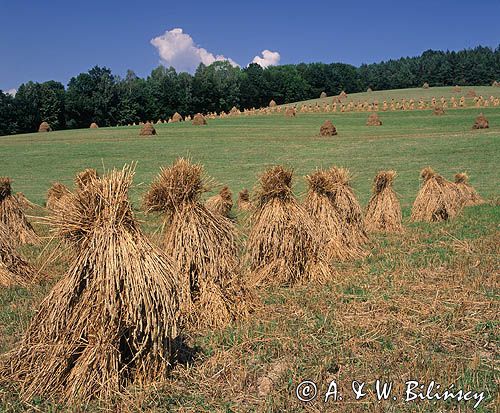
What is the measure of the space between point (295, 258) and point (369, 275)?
4.48 feet

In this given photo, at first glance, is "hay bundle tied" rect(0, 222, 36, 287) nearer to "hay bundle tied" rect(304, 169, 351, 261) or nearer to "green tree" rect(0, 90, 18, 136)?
"hay bundle tied" rect(304, 169, 351, 261)

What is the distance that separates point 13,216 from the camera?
41.3 feet

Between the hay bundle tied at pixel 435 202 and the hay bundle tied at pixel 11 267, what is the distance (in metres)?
11.1

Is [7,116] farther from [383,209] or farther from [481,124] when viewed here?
[383,209]

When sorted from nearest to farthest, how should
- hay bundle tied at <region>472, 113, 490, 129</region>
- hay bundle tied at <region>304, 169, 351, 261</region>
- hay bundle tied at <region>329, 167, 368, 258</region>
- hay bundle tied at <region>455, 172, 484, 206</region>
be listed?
hay bundle tied at <region>304, 169, 351, 261</region> < hay bundle tied at <region>329, 167, 368, 258</region> < hay bundle tied at <region>455, 172, 484, 206</region> < hay bundle tied at <region>472, 113, 490, 129</region>

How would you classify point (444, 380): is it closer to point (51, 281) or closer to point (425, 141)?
point (51, 281)

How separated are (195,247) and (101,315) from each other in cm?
228

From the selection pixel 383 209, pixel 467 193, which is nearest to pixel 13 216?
pixel 383 209

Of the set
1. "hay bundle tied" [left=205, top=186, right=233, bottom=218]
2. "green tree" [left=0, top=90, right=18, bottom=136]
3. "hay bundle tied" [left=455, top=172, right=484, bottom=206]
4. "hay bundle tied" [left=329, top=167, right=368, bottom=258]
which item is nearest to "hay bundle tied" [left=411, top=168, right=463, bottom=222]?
"hay bundle tied" [left=455, top=172, right=484, bottom=206]

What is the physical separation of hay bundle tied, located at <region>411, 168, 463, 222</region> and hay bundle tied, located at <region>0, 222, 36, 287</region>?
11108mm

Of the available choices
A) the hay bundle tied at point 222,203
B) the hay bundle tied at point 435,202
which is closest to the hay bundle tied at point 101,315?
the hay bundle tied at point 222,203

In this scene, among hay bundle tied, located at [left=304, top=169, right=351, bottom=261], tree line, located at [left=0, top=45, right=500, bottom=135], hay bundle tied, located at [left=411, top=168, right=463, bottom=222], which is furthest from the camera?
tree line, located at [left=0, top=45, right=500, bottom=135]

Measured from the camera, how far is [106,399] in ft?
15.1

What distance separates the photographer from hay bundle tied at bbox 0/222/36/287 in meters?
8.66
